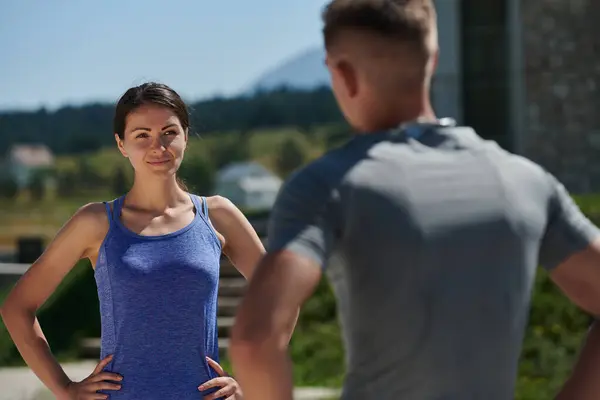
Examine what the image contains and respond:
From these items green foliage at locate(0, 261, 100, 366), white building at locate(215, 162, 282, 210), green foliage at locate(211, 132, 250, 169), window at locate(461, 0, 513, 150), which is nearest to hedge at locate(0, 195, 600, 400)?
green foliage at locate(0, 261, 100, 366)

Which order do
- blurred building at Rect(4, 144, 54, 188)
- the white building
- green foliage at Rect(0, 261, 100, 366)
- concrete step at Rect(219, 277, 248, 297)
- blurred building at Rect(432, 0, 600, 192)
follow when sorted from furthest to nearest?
blurred building at Rect(4, 144, 54, 188) < the white building < blurred building at Rect(432, 0, 600, 192) < concrete step at Rect(219, 277, 248, 297) < green foliage at Rect(0, 261, 100, 366)

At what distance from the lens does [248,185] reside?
1220 cm

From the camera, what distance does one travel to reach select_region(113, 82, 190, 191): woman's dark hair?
2980mm

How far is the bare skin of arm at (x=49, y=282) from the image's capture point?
2971 millimetres

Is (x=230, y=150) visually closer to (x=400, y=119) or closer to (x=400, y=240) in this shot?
(x=400, y=119)

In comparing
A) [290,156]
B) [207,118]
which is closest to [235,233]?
[290,156]

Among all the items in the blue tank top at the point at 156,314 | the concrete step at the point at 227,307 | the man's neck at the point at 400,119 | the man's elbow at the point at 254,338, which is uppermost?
the man's neck at the point at 400,119

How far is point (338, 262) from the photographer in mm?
1599

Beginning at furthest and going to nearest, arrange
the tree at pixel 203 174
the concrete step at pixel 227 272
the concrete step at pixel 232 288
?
the tree at pixel 203 174
the concrete step at pixel 227 272
the concrete step at pixel 232 288

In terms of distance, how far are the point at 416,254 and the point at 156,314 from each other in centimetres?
141

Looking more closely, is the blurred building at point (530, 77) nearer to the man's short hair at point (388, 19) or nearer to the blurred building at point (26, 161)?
the blurred building at point (26, 161)

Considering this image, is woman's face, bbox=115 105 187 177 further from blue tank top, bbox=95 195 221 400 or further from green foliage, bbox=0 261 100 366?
green foliage, bbox=0 261 100 366

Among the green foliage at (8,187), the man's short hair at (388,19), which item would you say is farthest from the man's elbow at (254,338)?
the green foliage at (8,187)

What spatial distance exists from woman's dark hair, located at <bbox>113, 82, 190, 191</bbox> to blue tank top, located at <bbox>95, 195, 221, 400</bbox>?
13.6 inches
